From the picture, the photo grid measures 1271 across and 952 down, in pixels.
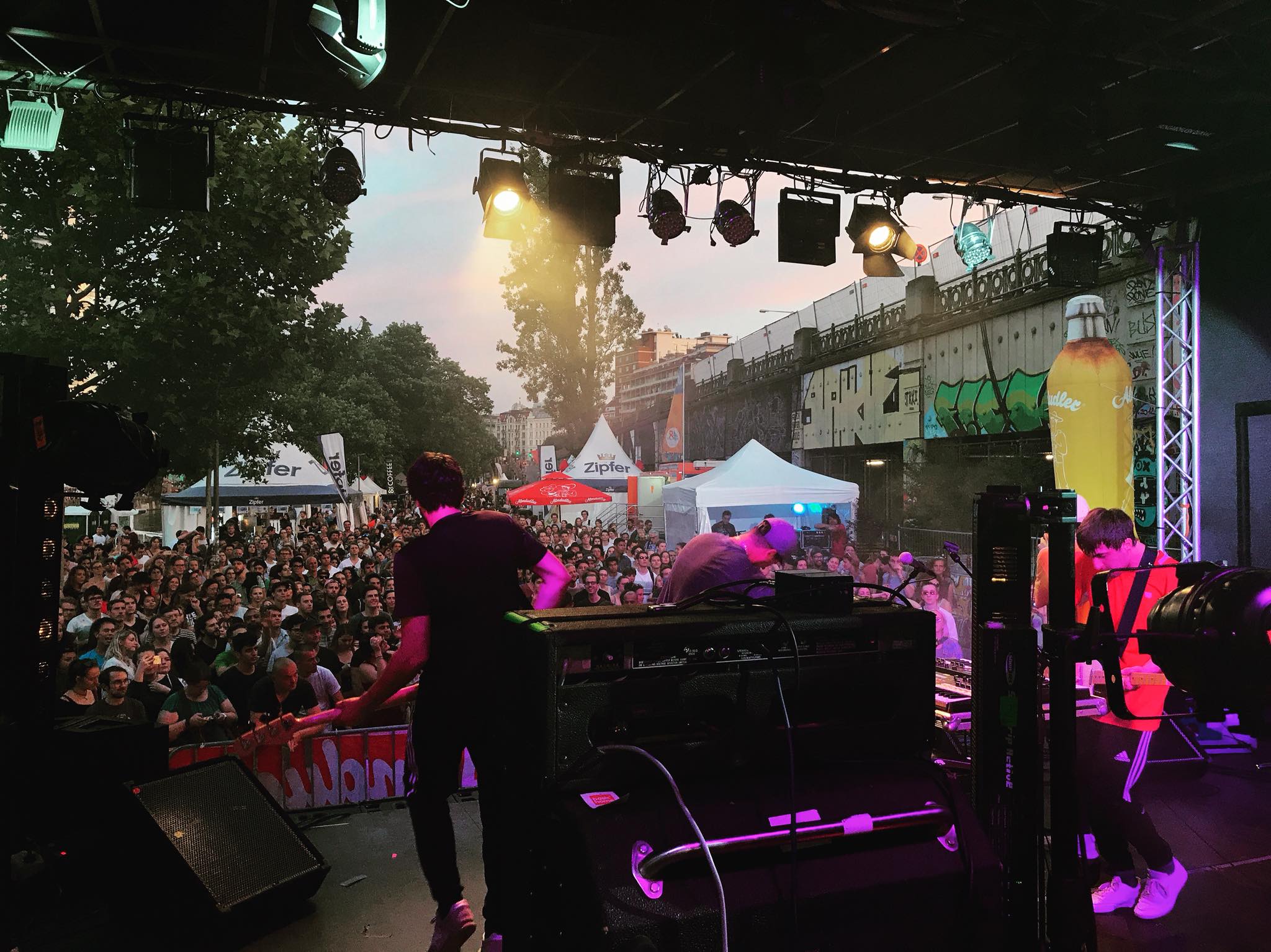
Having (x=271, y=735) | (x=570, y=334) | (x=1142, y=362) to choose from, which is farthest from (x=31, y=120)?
(x=570, y=334)

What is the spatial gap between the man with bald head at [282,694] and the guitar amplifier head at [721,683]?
3829mm

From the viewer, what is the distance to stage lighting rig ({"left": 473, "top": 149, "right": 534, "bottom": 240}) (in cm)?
642

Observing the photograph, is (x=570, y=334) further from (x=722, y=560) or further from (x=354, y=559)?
(x=722, y=560)

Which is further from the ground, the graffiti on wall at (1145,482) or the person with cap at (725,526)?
the graffiti on wall at (1145,482)

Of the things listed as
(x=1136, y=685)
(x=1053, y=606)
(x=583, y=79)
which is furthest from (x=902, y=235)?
(x=1053, y=606)

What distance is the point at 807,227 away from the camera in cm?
715

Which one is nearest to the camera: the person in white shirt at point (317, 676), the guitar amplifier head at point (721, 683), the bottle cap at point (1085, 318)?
the guitar amplifier head at point (721, 683)

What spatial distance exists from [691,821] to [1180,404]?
7.61 meters

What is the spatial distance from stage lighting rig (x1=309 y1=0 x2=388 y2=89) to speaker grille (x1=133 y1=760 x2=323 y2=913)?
299cm

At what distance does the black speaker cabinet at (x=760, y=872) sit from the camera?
139 centimetres

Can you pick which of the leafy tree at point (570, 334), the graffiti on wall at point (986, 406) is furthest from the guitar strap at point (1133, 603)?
the leafy tree at point (570, 334)

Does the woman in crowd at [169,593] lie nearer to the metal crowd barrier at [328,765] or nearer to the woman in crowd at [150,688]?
the woman in crowd at [150,688]

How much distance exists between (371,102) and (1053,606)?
17.4 feet

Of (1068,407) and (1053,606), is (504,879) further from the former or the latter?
(1068,407)
